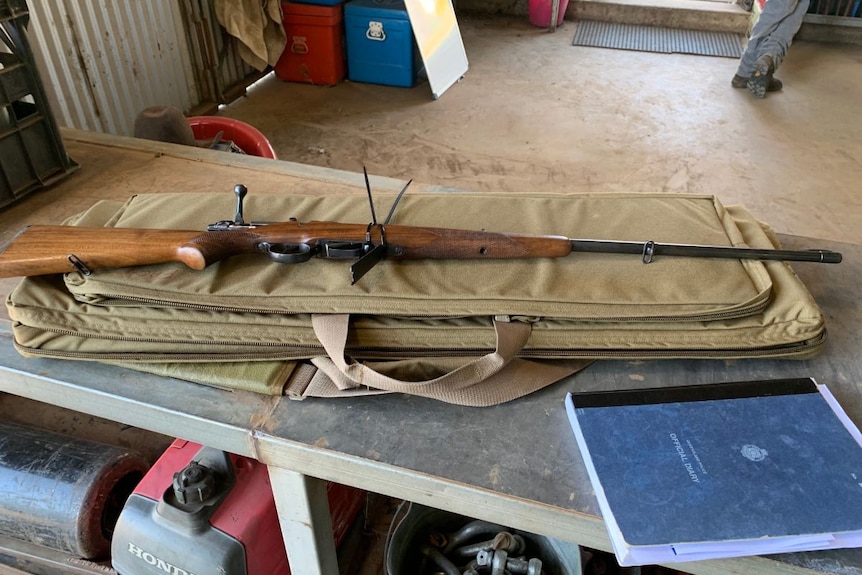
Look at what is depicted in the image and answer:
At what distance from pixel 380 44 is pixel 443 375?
110 inches

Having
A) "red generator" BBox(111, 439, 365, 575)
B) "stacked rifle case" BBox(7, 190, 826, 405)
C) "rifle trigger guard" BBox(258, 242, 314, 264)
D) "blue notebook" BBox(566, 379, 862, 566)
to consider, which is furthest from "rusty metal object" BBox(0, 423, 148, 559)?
"blue notebook" BBox(566, 379, 862, 566)

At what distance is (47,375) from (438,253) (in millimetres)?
504

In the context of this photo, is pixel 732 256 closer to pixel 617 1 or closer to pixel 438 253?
pixel 438 253

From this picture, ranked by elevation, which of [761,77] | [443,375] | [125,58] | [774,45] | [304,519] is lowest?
[761,77]

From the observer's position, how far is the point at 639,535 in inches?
22.3

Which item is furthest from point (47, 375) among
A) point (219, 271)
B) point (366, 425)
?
point (366, 425)

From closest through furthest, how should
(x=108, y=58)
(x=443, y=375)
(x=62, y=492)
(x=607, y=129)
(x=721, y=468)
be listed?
(x=721, y=468) < (x=443, y=375) < (x=62, y=492) < (x=108, y=58) < (x=607, y=129)

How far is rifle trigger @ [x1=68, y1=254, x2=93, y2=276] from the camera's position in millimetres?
772

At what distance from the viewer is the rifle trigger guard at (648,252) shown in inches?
31.0

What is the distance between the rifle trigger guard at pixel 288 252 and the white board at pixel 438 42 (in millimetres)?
2459

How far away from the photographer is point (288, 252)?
80 cm

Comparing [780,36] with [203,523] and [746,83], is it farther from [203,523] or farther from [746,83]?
[203,523]

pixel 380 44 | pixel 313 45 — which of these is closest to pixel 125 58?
pixel 313 45

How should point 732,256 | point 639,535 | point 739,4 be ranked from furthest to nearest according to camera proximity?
point 739,4
point 732,256
point 639,535
